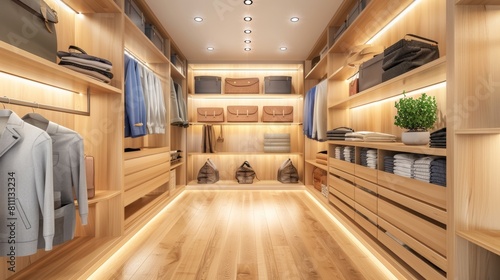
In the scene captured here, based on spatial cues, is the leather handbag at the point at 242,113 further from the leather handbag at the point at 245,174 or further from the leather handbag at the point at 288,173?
the leather handbag at the point at 288,173

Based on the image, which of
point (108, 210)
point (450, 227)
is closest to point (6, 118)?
point (108, 210)

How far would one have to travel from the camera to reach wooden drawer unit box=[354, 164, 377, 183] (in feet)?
7.06

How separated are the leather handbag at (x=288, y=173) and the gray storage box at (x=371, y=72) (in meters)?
2.44

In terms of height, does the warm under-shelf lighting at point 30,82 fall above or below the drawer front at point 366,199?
above

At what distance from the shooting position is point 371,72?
2371 mm

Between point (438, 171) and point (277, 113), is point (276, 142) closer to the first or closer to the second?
point (277, 113)

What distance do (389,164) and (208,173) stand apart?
10.7 feet

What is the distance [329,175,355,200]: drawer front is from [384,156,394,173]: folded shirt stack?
0.61 metres

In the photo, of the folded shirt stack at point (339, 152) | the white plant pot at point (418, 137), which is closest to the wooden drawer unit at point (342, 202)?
the folded shirt stack at point (339, 152)

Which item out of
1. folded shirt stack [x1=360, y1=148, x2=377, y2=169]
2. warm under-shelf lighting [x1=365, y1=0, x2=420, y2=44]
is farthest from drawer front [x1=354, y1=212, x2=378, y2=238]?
warm under-shelf lighting [x1=365, y1=0, x2=420, y2=44]

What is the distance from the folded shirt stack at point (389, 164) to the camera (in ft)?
6.40

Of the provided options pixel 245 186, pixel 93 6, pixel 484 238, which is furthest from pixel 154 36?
pixel 484 238

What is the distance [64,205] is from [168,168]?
216 cm

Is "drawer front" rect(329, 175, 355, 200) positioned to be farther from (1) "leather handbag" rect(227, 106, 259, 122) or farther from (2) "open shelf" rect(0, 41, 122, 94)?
(2) "open shelf" rect(0, 41, 122, 94)
